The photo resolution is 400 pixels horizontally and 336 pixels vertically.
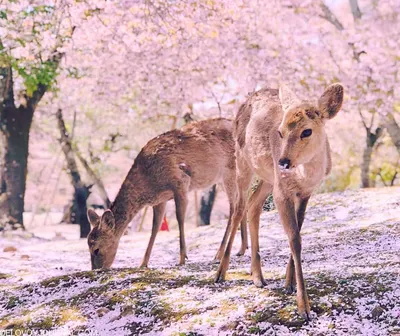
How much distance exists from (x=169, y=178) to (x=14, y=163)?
1063 centimetres

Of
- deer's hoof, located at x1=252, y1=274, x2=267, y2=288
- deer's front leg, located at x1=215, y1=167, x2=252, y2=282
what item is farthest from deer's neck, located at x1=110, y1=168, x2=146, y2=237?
deer's hoof, located at x1=252, y1=274, x2=267, y2=288

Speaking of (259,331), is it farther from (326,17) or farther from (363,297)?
(326,17)

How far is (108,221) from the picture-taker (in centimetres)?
770

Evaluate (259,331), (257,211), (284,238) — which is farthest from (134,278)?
(284,238)

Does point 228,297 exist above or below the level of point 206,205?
below

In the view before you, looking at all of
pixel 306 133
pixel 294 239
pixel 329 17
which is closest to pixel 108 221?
pixel 294 239

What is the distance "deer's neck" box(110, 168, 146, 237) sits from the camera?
8.13 meters

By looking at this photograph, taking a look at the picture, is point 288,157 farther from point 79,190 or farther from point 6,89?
point 79,190

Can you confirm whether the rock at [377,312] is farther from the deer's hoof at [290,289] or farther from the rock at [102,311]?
the rock at [102,311]

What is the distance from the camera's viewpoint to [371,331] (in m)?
3.99

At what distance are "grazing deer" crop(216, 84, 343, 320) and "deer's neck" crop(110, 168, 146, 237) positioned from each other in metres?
2.68

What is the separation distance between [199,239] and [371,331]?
8506 mm

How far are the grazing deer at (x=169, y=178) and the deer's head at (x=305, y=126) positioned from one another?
3659 millimetres

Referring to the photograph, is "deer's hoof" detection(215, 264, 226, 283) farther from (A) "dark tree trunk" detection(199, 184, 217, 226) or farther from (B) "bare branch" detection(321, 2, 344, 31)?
(B) "bare branch" detection(321, 2, 344, 31)
